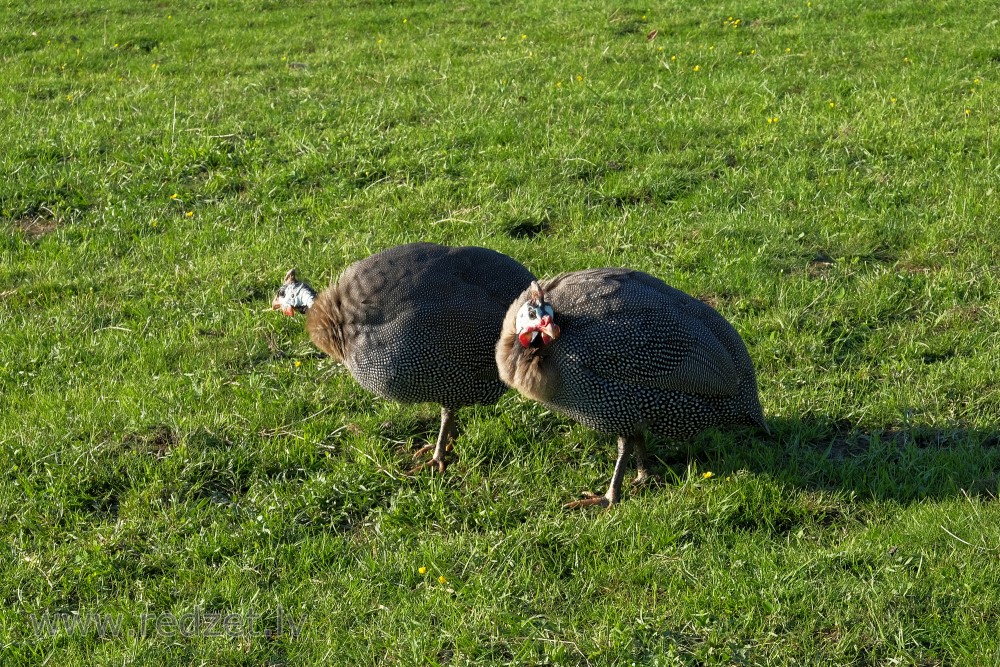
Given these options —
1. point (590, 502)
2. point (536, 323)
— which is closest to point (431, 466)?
point (590, 502)

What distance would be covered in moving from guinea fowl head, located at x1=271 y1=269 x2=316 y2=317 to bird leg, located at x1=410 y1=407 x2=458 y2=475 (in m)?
0.95

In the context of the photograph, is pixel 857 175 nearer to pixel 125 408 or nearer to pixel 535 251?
pixel 535 251

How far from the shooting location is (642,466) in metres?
4.24

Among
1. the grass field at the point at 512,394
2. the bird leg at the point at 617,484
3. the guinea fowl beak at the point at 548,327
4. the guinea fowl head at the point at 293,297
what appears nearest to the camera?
the grass field at the point at 512,394

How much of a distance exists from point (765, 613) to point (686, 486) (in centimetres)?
77

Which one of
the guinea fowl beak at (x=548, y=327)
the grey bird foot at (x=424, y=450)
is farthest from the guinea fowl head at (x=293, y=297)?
the guinea fowl beak at (x=548, y=327)

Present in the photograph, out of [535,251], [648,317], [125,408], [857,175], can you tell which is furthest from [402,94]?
[648,317]

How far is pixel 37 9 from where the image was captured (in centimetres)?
1095

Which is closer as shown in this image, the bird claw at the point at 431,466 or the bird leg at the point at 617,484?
the bird leg at the point at 617,484

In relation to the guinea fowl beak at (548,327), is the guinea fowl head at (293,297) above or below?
below

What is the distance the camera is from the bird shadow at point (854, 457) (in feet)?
12.9

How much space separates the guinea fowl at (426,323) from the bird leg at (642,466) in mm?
631

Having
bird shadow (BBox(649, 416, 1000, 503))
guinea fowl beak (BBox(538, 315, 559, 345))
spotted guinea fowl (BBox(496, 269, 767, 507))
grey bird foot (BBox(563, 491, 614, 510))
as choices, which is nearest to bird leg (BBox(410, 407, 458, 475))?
spotted guinea fowl (BBox(496, 269, 767, 507))

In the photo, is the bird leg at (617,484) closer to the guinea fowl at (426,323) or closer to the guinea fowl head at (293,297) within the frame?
the guinea fowl at (426,323)
